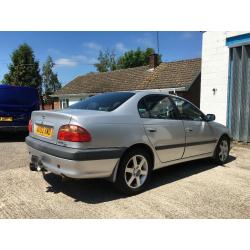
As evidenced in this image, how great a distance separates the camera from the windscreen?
421 cm

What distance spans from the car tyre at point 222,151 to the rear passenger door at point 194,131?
0.30m

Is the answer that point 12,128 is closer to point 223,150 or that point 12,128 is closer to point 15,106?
point 15,106

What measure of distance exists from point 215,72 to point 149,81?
11293 mm

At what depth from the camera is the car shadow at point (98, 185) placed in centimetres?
402

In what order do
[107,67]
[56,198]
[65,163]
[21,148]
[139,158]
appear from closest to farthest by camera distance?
[65,163] → [56,198] → [139,158] → [21,148] → [107,67]

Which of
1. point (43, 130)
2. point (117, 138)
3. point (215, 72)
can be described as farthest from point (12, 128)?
point (215, 72)

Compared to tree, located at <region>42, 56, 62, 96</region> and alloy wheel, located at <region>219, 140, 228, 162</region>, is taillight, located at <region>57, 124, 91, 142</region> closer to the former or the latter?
alloy wheel, located at <region>219, 140, 228, 162</region>

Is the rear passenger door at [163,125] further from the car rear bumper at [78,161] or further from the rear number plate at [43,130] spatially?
the rear number plate at [43,130]

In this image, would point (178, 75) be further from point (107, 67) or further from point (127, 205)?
point (107, 67)

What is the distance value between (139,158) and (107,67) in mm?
56987

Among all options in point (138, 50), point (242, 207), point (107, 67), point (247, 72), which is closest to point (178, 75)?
point (247, 72)

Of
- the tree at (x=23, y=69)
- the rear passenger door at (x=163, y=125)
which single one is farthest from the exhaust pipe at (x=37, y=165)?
the tree at (x=23, y=69)

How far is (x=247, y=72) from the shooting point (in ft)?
29.5

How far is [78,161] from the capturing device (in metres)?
3.50
